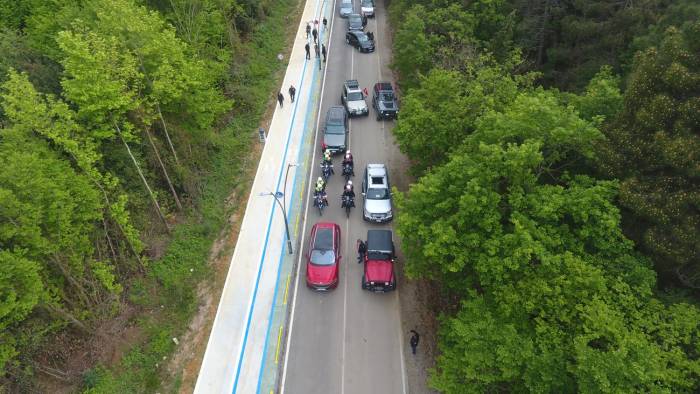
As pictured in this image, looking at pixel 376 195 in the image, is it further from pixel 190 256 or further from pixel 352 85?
pixel 352 85

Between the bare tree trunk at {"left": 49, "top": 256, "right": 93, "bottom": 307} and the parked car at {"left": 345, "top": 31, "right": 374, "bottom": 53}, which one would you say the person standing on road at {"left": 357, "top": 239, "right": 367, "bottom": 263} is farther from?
the parked car at {"left": 345, "top": 31, "right": 374, "bottom": 53}

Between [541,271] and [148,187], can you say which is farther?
[148,187]

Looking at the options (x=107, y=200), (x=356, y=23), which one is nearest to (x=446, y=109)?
(x=107, y=200)

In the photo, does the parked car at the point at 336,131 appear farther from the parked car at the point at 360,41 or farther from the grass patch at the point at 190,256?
the parked car at the point at 360,41

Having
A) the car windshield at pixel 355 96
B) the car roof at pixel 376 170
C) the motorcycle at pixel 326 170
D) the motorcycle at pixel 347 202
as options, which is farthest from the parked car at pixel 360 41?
the motorcycle at pixel 347 202

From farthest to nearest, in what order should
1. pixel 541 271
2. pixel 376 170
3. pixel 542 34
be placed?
pixel 542 34 < pixel 376 170 < pixel 541 271

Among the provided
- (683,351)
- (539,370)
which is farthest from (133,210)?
(683,351)
